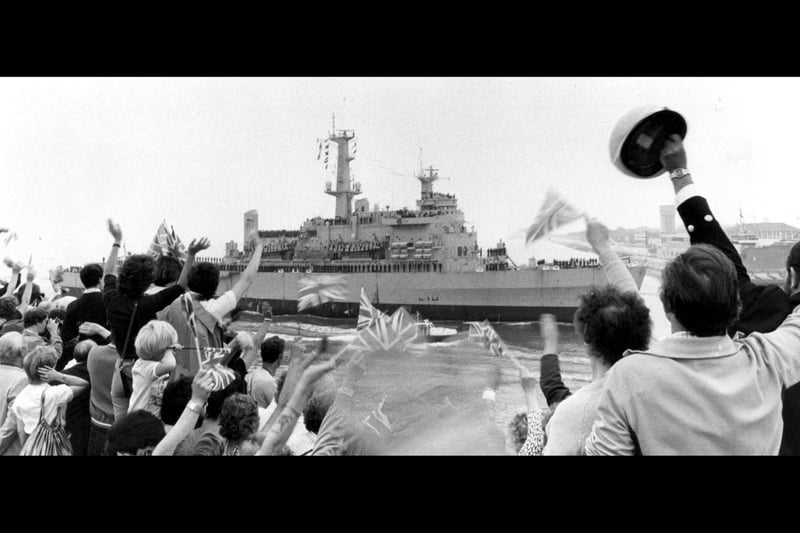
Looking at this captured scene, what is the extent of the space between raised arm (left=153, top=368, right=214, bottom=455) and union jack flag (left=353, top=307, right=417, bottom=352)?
3.19 ft

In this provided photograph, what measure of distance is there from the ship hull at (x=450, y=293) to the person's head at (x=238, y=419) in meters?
1.24

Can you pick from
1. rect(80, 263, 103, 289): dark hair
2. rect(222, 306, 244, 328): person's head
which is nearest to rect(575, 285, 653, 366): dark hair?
rect(222, 306, 244, 328): person's head

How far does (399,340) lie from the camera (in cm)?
325

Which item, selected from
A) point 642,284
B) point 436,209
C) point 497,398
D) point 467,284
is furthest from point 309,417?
point 467,284

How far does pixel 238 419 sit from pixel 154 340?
644 mm

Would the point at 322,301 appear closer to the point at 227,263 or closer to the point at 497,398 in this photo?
the point at 227,263

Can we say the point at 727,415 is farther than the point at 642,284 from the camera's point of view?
No

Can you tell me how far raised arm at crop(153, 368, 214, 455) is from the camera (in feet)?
7.37

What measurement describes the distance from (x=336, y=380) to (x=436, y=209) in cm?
179

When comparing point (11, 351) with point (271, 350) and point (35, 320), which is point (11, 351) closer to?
point (35, 320)

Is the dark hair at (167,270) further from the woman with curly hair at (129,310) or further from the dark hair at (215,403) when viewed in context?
the dark hair at (215,403)

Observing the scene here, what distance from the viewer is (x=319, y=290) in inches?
166

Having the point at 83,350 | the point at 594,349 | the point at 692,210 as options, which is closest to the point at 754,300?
the point at 692,210

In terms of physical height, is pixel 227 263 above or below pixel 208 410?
above
